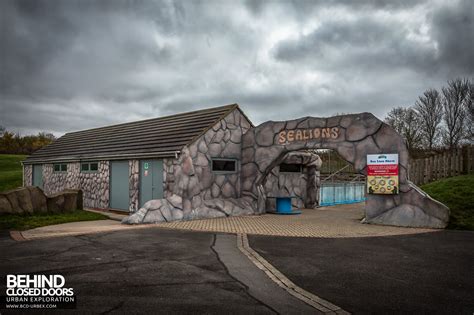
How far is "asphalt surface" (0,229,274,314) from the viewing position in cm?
495

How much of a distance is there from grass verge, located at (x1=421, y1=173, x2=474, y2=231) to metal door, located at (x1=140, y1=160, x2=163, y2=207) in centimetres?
1115

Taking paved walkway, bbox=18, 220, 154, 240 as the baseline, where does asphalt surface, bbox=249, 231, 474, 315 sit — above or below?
above

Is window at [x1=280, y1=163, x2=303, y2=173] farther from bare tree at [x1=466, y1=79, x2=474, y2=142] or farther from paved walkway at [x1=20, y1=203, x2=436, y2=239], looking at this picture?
bare tree at [x1=466, y1=79, x2=474, y2=142]

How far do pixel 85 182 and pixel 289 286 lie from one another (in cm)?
1731

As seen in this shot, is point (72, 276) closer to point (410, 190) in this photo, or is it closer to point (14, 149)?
point (410, 190)

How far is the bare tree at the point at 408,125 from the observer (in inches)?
1295

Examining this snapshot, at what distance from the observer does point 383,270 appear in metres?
7.03

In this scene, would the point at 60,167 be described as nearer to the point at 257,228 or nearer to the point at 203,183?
the point at 203,183

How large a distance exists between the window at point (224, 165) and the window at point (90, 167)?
693 cm

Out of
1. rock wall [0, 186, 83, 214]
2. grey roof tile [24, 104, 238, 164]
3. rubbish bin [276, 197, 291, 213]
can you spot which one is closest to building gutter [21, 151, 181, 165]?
grey roof tile [24, 104, 238, 164]

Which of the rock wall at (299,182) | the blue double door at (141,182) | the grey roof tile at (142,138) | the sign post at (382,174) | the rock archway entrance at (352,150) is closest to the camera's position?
the rock archway entrance at (352,150)

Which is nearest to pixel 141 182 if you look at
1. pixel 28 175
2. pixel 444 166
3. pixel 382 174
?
pixel 382 174

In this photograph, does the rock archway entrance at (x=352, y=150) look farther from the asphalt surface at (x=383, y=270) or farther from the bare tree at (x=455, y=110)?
the bare tree at (x=455, y=110)

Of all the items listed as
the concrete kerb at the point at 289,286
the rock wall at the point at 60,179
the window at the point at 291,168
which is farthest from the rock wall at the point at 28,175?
the concrete kerb at the point at 289,286
